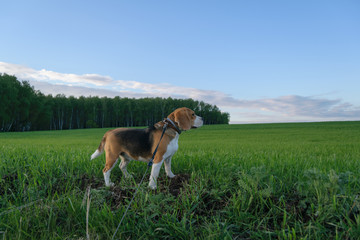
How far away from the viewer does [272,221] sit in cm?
342

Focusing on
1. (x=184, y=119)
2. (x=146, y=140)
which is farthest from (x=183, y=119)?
(x=146, y=140)

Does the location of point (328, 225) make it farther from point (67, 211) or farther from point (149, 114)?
point (149, 114)

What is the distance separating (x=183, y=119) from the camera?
15.9 feet

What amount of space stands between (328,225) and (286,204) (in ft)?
1.83

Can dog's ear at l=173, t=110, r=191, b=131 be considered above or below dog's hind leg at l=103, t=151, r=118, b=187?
above

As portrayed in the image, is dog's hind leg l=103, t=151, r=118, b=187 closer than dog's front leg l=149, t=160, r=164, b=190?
No

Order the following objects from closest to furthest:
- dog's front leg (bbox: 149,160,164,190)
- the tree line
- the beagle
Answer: dog's front leg (bbox: 149,160,164,190)
the beagle
the tree line

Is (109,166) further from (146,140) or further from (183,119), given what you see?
(183,119)

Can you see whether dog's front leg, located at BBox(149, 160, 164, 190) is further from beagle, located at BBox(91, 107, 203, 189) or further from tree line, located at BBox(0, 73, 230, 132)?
tree line, located at BBox(0, 73, 230, 132)

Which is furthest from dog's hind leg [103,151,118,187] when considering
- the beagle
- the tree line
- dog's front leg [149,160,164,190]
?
the tree line

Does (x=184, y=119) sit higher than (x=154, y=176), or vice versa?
(x=184, y=119)

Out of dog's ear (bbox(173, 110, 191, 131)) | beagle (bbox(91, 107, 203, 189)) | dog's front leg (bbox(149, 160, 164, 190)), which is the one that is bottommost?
dog's front leg (bbox(149, 160, 164, 190))

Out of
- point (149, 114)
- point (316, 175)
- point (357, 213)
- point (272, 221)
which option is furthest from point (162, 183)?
point (149, 114)

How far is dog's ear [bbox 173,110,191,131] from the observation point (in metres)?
4.82
